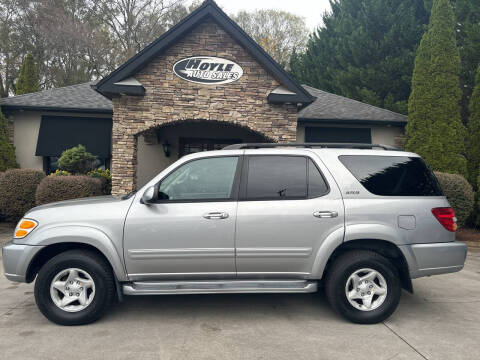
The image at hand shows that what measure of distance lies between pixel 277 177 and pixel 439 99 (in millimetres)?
9319

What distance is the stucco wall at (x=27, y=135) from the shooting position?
1207 centimetres

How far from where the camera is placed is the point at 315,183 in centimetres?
397

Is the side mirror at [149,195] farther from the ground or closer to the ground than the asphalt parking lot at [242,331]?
farther from the ground

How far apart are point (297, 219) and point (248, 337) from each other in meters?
1.30

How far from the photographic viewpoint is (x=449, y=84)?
10.9m

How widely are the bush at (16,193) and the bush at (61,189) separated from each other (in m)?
0.67

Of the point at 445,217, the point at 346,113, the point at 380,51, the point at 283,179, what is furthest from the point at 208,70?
the point at 380,51

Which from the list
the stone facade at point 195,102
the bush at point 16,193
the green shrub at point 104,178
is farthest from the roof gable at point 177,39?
the bush at point 16,193

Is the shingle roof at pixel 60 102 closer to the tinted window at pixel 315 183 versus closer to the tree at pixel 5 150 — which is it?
the tree at pixel 5 150

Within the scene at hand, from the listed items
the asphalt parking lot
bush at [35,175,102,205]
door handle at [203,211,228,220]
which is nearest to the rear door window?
door handle at [203,211,228,220]

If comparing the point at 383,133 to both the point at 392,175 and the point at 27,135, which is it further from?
the point at 27,135

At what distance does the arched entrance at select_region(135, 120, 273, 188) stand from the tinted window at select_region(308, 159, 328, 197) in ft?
29.4

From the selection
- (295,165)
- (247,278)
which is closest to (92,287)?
(247,278)

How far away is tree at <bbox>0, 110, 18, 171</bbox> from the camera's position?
35.8 feet
